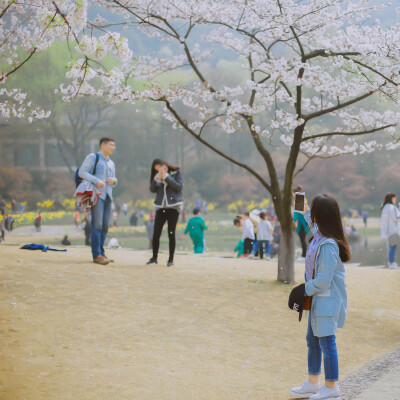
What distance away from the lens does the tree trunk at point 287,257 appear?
8.62m

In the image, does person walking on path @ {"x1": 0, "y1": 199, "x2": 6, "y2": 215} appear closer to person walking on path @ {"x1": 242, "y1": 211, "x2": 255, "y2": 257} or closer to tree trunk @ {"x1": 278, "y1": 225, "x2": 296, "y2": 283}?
person walking on path @ {"x1": 242, "y1": 211, "x2": 255, "y2": 257}

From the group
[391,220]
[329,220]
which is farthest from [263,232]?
[329,220]

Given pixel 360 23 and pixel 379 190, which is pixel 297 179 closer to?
pixel 379 190

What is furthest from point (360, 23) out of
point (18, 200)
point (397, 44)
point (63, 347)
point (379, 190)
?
point (379, 190)

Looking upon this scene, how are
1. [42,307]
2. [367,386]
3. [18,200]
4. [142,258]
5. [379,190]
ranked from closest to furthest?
[367,386] < [42,307] < [142,258] < [18,200] < [379,190]

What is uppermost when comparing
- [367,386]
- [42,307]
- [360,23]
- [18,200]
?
[360,23]

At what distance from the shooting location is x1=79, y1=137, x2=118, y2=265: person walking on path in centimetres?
791

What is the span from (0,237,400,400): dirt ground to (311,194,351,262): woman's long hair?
1344 millimetres

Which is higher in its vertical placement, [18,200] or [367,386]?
[18,200]

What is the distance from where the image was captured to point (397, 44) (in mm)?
7605

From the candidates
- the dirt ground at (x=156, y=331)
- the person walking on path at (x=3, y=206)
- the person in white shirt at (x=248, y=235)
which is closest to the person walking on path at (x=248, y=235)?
the person in white shirt at (x=248, y=235)

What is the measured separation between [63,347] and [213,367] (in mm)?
1316

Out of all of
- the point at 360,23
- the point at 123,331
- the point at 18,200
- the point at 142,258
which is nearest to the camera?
the point at 123,331

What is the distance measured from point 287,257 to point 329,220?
488cm
